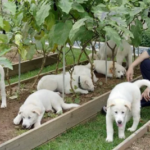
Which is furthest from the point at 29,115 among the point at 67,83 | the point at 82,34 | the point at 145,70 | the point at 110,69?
the point at 110,69

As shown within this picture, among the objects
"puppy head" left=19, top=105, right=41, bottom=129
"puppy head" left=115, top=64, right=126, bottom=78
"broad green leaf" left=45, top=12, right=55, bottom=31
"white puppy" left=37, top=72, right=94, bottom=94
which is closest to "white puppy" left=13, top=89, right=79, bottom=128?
"puppy head" left=19, top=105, right=41, bottom=129

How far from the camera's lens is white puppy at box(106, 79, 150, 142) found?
12.8ft

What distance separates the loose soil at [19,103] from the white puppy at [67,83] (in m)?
0.11

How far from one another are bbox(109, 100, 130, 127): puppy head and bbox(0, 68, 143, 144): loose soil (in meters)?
0.97

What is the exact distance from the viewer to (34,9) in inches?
176

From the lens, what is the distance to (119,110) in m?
3.91

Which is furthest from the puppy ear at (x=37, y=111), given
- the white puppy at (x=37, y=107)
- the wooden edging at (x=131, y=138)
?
the wooden edging at (x=131, y=138)

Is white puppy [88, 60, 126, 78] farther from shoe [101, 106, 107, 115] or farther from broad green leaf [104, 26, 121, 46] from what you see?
broad green leaf [104, 26, 121, 46]

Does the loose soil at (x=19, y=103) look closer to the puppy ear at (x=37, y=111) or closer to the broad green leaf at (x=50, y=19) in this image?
the puppy ear at (x=37, y=111)

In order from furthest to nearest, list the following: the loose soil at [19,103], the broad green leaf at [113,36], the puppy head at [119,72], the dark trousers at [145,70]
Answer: the puppy head at [119,72] < the dark trousers at [145,70] < the loose soil at [19,103] < the broad green leaf at [113,36]

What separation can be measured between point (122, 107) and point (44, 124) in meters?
0.89

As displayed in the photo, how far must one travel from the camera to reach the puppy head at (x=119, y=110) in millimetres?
3896

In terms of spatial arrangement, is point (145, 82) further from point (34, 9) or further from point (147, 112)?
point (34, 9)

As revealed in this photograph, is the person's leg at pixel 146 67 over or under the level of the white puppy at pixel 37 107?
over
